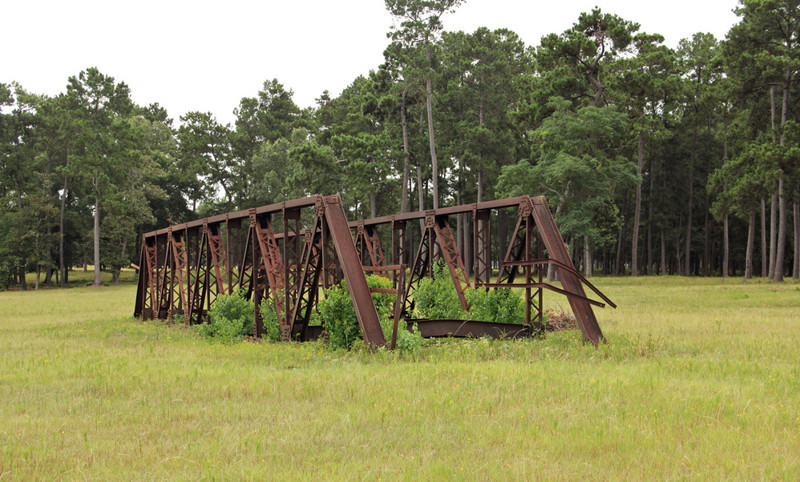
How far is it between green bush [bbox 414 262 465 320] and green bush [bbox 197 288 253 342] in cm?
501

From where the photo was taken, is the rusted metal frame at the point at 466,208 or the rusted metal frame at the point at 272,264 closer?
the rusted metal frame at the point at 466,208

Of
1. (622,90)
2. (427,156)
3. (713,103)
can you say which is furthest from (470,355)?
(713,103)

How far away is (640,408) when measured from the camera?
7.98 metres

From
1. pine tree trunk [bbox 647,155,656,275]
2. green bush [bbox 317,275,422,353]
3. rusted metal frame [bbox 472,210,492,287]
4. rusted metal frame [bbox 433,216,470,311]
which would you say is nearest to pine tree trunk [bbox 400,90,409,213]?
pine tree trunk [bbox 647,155,656,275]

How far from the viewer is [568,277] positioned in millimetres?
14305

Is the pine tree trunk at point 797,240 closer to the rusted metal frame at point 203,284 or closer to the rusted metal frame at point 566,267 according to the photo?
the rusted metal frame at point 566,267

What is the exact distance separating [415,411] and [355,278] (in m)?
5.55

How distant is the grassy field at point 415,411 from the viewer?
19.8 ft

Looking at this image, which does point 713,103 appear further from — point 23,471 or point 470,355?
point 23,471

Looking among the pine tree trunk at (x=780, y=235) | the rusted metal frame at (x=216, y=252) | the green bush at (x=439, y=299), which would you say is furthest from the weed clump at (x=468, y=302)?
the pine tree trunk at (x=780, y=235)

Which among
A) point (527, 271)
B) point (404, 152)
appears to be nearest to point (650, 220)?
point (404, 152)

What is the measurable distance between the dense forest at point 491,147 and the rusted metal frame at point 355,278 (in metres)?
29.9

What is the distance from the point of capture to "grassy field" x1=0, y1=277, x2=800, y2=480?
6039 millimetres

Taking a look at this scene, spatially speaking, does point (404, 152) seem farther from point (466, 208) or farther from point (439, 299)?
point (466, 208)
